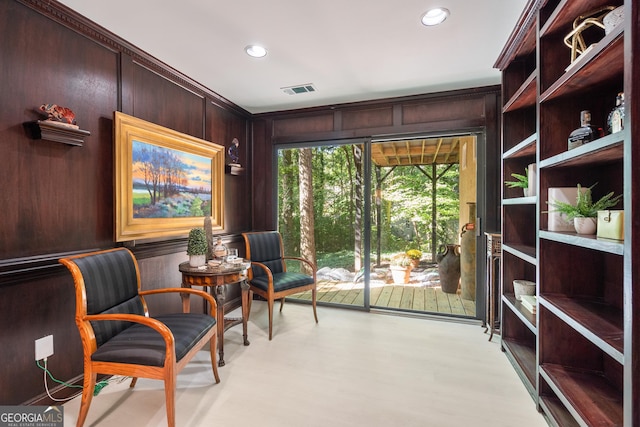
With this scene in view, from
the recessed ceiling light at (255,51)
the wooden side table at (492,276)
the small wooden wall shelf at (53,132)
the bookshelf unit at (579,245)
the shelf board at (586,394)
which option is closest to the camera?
the bookshelf unit at (579,245)

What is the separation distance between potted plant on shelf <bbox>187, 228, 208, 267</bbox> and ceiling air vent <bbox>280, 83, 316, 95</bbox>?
185 cm

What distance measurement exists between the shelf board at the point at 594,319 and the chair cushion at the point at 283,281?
213 cm

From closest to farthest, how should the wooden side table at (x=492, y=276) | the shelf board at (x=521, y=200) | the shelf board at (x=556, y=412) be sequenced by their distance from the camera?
the shelf board at (x=556, y=412)
the shelf board at (x=521, y=200)
the wooden side table at (x=492, y=276)

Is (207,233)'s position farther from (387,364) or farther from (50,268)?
(387,364)

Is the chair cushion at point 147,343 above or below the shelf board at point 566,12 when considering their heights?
below

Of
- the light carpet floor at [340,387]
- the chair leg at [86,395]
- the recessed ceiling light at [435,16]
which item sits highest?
the recessed ceiling light at [435,16]

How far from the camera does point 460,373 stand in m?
2.28

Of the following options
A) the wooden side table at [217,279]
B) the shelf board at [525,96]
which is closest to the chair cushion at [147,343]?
the wooden side table at [217,279]

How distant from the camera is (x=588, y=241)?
1.33 m

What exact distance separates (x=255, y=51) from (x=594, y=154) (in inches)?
95.3

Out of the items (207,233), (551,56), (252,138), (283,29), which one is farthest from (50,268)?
(551,56)

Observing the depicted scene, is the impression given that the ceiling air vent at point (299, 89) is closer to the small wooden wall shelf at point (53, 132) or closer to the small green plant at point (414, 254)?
the small wooden wall shelf at point (53, 132)

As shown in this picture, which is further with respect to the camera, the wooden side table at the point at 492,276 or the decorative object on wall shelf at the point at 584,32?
the wooden side table at the point at 492,276

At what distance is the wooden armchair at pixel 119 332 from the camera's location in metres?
1.58
